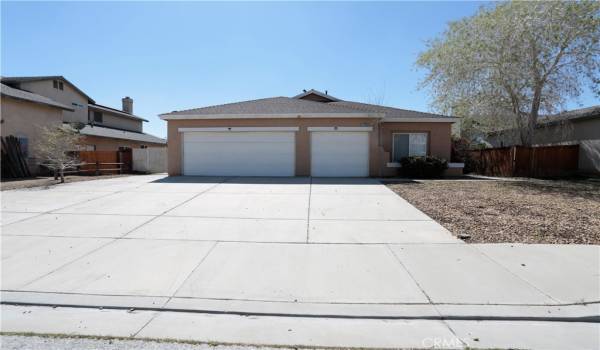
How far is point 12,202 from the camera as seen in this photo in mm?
9148

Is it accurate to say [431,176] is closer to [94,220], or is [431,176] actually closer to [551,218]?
[551,218]

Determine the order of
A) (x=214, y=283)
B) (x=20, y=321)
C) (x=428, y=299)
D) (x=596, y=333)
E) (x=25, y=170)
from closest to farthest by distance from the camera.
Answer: (x=596, y=333)
(x=20, y=321)
(x=428, y=299)
(x=214, y=283)
(x=25, y=170)

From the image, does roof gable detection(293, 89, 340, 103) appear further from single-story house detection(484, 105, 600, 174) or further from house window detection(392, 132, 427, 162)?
single-story house detection(484, 105, 600, 174)

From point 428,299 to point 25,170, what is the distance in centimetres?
2180

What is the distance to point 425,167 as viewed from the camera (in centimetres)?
1526

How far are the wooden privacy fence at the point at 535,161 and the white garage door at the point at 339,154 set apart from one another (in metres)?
8.43

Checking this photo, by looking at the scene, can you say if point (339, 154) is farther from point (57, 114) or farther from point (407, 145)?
point (57, 114)

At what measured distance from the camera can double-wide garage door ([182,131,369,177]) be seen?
49.1ft

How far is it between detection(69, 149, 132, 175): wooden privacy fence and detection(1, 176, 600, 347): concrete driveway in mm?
12798

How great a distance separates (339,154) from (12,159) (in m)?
17.7

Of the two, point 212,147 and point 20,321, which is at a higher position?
point 212,147

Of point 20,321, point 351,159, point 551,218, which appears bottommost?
point 20,321

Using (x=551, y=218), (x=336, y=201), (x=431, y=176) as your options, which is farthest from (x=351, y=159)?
(x=551, y=218)

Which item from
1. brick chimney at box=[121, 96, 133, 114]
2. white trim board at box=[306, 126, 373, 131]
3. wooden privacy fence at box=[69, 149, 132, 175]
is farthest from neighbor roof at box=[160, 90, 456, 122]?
brick chimney at box=[121, 96, 133, 114]
